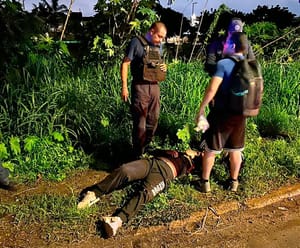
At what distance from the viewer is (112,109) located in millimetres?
6309

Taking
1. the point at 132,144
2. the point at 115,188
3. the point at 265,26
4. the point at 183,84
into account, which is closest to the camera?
the point at 115,188

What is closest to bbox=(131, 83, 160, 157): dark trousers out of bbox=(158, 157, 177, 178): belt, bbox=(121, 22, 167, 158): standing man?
bbox=(121, 22, 167, 158): standing man

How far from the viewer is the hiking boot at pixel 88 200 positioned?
4691mm

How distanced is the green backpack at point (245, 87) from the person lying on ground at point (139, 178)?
96 centimetres

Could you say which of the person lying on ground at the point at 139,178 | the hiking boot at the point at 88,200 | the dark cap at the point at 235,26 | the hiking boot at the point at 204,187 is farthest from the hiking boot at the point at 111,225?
the dark cap at the point at 235,26

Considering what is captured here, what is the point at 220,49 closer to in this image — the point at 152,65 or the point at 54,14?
the point at 152,65

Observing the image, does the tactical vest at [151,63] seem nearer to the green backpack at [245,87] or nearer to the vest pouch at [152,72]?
the vest pouch at [152,72]

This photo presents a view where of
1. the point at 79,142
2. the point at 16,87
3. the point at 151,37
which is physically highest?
the point at 151,37

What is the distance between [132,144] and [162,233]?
60.4 inches

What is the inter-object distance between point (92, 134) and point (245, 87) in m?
2.23

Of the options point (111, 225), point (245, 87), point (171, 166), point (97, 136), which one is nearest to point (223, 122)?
point (245, 87)

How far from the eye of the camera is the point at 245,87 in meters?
4.50

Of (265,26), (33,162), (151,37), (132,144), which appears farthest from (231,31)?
(265,26)

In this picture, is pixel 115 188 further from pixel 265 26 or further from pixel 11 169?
pixel 265 26
